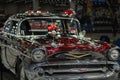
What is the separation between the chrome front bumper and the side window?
2015mm

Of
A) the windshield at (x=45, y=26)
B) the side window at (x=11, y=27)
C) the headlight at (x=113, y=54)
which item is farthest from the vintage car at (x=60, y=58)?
the side window at (x=11, y=27)

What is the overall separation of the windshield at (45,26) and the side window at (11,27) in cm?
26

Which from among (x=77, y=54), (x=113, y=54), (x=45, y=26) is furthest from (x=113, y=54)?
(x=45, y=26)

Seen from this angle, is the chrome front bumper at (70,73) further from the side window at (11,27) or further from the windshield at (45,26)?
the side window at (11,27)

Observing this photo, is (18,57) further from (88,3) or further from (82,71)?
(88,3)

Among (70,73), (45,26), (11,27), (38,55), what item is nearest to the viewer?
(38,55)

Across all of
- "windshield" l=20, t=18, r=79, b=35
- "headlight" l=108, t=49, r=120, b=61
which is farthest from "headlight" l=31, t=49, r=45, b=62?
"windshield" l=20, t=18, r=79, b=35

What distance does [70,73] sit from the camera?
23.1ft

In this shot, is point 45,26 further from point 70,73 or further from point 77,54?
point 70,73

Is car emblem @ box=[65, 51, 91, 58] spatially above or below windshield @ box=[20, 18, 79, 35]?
below

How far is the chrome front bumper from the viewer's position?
684 cm

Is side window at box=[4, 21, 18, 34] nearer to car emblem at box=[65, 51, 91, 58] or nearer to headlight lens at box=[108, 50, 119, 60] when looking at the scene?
car emblem at box=[65, 51, 91, 58]

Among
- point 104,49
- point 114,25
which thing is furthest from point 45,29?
point 114,25

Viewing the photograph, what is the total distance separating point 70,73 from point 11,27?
2.76m
